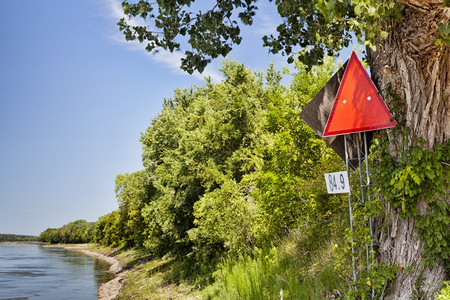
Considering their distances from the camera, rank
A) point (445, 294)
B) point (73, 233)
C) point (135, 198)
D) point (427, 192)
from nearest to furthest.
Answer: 1. point (445, 294)
2. point (427, 192)
3. point (135, 198)
4. point (73, 233)

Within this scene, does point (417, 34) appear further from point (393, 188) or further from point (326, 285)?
point (326, 285)

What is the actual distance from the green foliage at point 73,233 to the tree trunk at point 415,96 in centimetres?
11837

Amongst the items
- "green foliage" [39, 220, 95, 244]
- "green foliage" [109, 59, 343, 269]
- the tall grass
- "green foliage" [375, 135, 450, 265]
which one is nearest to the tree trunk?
"green foliage" [375, 135, 450, 265]

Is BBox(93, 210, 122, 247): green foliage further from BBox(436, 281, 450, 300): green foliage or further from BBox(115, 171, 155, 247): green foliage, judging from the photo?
BBox(436, 281, 450, 300): green foliage

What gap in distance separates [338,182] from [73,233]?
135439 mm

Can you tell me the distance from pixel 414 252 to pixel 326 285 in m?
2.34

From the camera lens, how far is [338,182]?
552 centimetres

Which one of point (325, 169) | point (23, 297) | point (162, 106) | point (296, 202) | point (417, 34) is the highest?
point (162, 106)

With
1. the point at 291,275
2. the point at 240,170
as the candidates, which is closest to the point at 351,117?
the point at 291,275

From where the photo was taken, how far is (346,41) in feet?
22.7

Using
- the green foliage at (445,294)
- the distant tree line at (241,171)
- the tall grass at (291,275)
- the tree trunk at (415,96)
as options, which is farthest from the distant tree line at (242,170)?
the green foliage at (445,294)

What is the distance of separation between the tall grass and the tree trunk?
1.31 m

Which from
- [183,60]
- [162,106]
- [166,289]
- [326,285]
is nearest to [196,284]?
[166,289]

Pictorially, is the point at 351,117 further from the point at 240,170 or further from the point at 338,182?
the point at 240,170
